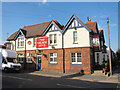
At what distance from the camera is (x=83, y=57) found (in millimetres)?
17828

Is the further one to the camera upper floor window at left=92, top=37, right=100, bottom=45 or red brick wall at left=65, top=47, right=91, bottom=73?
upper floor window at left=92, top=37, right=100, bottom=45

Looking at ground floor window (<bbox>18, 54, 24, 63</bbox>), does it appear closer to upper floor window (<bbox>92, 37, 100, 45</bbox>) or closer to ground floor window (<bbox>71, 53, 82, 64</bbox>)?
ground floor window (<bbox>71, 53, 82, 64</bbox>)

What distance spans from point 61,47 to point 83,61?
417cm

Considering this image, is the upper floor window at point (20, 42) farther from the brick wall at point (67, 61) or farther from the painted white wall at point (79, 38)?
the painted white wall at point (79, 38)

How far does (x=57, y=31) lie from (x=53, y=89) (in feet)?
43.0

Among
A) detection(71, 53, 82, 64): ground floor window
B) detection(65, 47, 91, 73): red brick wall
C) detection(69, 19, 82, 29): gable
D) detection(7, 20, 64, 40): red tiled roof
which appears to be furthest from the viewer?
detection(7, 20, 64, 40): red tiled roof

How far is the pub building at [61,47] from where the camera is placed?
18.0 m

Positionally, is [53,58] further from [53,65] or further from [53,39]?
[53,39]

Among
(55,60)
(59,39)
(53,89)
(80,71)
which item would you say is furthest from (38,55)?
(53,89)

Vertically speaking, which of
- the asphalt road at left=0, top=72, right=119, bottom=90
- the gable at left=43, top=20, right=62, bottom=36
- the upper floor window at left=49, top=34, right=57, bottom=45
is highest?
the gable at left=43, top=20, right=62, bottom=36

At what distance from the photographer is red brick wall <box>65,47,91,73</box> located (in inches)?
688

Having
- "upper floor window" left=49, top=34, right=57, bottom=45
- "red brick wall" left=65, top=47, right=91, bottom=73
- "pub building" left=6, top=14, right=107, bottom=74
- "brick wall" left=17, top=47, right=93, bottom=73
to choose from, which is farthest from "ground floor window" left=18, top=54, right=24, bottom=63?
"red brick wall" left=65, top=47, right=91, bottom=73

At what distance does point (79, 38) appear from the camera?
60.7 feet

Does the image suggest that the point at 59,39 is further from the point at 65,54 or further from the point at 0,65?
the point at 0,65
